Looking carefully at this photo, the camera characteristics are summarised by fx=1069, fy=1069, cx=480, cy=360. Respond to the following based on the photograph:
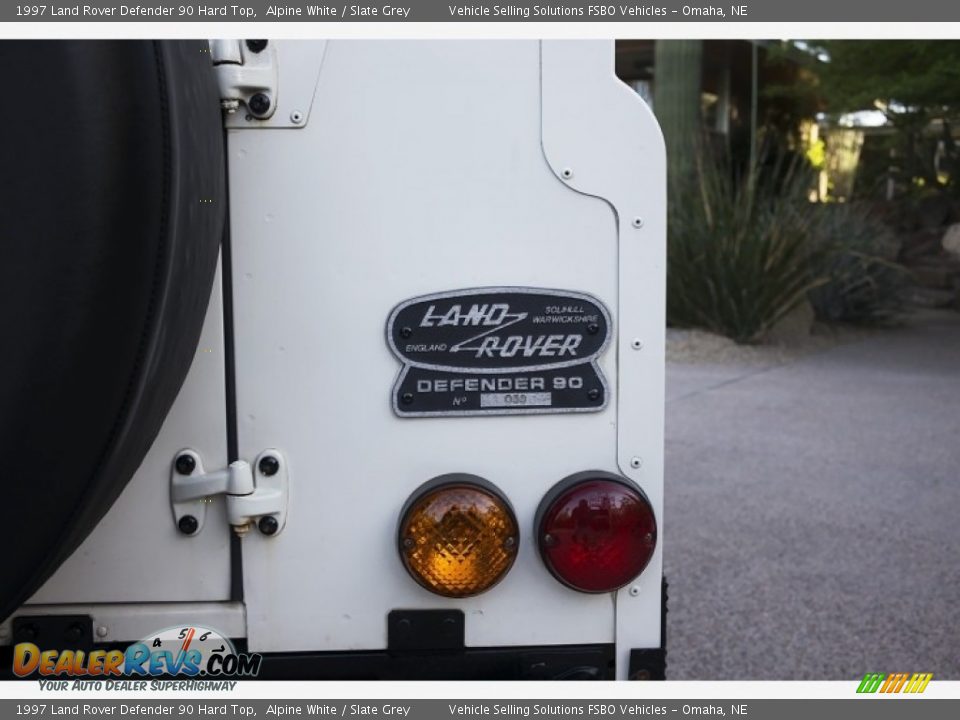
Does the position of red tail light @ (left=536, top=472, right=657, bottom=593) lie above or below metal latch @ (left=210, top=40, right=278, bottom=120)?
below

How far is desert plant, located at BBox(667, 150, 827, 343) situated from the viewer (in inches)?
388

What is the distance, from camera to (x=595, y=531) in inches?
66.7

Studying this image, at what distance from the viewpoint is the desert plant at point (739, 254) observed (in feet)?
32.4

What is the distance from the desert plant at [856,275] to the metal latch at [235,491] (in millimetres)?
9781

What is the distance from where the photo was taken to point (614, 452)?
1.73 meters

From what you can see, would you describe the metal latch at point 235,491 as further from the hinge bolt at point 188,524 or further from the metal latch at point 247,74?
the metal latch at point 247,74

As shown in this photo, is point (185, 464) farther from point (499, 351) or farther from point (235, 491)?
point (499, 351)

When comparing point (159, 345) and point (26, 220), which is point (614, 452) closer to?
point (159, 345)

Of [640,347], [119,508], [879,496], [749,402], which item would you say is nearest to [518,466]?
[640,347]

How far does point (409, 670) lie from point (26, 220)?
3.03 feet

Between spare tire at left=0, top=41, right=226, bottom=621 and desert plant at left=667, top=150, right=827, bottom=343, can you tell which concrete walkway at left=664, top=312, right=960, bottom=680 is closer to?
desert plant at left=667, top=150, right=827, bottom=343

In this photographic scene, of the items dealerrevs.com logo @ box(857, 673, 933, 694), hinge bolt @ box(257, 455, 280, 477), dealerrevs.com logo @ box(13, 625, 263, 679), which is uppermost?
hinge bolt @ box(257, 455, 280, 477)

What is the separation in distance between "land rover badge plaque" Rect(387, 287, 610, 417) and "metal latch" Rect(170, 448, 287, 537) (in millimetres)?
225

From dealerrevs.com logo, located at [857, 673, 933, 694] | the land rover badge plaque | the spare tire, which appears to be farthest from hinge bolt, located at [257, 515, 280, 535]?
dealerrevs.com logo, located at [857, 673, 933, 694]
